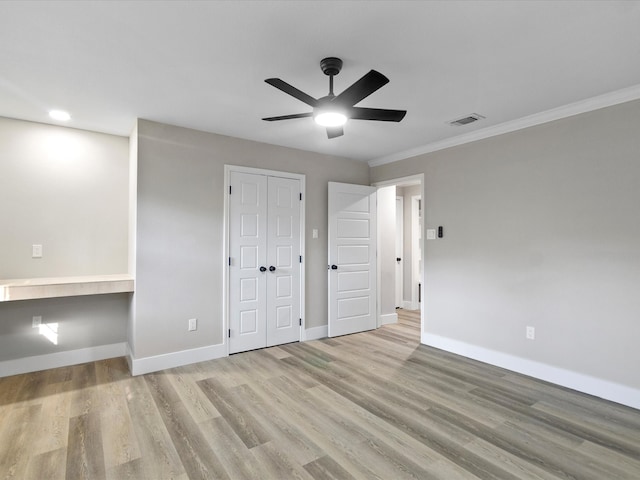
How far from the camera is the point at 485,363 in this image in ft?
12.0

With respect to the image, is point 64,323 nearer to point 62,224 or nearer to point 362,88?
point 62,224

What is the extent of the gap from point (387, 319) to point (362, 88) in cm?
405

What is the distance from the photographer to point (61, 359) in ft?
11.6

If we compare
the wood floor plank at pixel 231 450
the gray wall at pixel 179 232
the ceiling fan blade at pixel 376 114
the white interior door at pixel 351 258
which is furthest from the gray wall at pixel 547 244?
the wood floor plank at pixel 231 450

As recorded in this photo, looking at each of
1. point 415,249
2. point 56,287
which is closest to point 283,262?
point 56,287

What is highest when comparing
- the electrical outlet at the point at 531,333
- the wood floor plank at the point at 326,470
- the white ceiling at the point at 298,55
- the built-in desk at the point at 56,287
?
the white ceiling at the point at 298,55

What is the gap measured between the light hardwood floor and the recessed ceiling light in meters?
2.59

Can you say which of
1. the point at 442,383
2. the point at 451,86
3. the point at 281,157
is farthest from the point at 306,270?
the point at 451,86

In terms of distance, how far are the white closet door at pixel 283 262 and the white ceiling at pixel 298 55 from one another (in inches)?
45.3

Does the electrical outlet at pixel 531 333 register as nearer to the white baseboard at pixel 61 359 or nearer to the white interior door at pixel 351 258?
the white interior door at pixel 351 258

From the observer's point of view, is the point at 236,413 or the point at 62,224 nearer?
the point at 236,413

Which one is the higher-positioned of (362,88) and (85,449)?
(362,88)

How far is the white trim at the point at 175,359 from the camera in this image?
334 centimetres

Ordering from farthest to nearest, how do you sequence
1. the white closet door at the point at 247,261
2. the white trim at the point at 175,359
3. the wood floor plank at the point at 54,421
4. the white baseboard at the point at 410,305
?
the white baseboard at the point at 410,305 → the white closet door at the point at 247,261 → the white trim at the point at 175,359 → the wood floor plank at the point at 54,421
